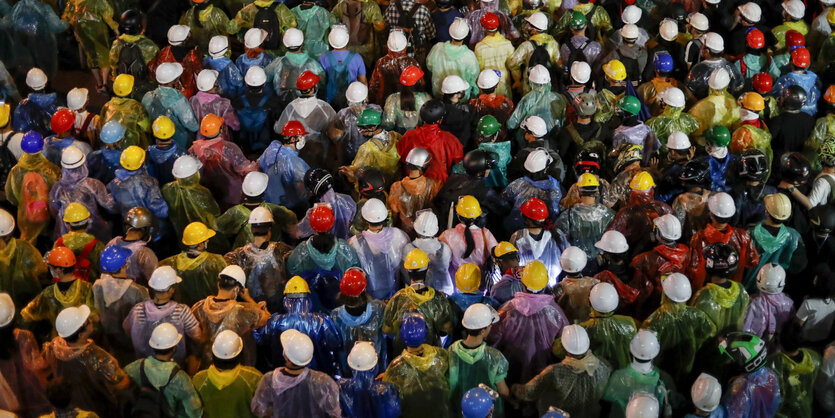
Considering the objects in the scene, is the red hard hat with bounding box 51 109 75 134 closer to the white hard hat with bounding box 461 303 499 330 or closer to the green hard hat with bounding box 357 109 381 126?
the green hard hat with bounding box 357 109 381 126

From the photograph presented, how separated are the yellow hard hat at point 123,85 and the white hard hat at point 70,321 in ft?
15.6

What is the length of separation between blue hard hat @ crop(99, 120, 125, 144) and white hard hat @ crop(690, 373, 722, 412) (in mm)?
7381

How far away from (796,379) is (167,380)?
5.47m

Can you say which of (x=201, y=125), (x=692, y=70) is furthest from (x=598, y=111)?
(x=201, y=125)

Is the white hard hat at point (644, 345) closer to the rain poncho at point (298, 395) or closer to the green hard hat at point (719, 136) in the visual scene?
the rain poncho at point (298, 395)

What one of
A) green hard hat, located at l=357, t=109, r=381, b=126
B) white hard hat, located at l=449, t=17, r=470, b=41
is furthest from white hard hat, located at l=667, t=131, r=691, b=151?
green hard hat, located at l=357, t=109, r=381, b=126

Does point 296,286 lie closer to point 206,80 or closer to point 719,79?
point 206,80

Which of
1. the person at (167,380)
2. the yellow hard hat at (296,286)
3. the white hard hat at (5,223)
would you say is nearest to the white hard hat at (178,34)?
the white hard hat at (5,223)

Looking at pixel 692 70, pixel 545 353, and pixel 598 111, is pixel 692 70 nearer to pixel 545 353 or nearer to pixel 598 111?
pixel 598 111

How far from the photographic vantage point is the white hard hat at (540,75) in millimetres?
13891

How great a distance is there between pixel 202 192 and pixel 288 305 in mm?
2788

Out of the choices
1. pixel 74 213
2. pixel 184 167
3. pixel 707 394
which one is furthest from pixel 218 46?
pixel 707 394

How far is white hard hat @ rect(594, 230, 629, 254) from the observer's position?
11.0 m

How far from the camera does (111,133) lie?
513 inches
